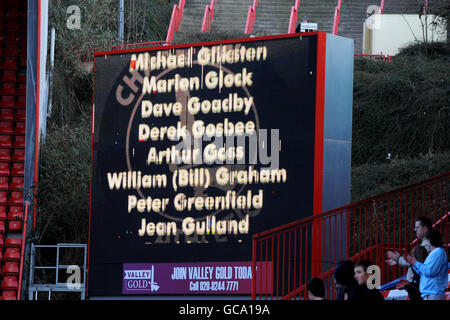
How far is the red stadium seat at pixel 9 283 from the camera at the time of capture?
Answer: 1794 centimetres

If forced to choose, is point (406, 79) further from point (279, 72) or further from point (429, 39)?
point (279, 72)

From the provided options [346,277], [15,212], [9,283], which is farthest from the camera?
[15,212]

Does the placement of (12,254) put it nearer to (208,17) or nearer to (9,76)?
(9,76)

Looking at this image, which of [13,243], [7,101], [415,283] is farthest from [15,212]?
[415,283]

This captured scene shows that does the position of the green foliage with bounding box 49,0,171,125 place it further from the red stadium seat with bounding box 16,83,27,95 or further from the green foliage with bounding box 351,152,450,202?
the green foliage with bounding box 351,152,450,202

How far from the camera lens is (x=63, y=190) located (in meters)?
20.7

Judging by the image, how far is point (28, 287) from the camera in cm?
1786

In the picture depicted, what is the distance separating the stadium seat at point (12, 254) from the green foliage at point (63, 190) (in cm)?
74

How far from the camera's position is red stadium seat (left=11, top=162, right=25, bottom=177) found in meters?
20.5

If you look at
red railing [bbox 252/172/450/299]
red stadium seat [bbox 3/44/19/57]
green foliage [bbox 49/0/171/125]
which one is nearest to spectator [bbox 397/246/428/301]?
red railing [bbox 252/172/450/299]

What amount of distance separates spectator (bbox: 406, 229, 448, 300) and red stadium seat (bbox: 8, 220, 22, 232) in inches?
442

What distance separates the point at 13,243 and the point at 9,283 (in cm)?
118

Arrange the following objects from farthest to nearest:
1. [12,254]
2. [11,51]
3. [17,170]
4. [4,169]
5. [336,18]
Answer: [336,18] → [11,51] → [17,170] → [4,169] → [12,254]

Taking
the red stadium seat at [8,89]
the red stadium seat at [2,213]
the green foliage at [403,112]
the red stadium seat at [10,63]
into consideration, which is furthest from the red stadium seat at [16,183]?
the green foliage at [403,112]
